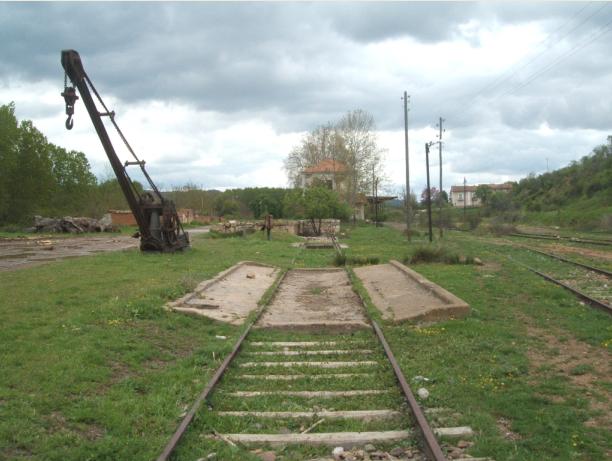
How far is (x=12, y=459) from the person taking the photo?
15.4 ft

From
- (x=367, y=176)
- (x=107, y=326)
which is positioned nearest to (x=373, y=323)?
(x=107, y=326)

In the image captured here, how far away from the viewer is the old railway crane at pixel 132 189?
72.2 feet

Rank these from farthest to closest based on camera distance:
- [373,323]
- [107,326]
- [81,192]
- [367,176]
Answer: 1. [367,176]
2. [81,192]
3. [373,323]
4. [107,326]

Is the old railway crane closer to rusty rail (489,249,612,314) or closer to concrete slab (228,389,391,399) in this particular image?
rusty rail (489,249,612,314)

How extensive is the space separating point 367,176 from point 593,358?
70.2 m

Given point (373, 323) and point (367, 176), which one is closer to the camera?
point (373, 323)

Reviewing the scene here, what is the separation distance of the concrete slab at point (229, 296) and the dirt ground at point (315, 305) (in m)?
0.51

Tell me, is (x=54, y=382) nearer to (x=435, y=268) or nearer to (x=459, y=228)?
(x=435, y=268)

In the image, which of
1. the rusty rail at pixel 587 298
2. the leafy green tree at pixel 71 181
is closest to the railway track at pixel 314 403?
the rusty rail at pixel 587 298

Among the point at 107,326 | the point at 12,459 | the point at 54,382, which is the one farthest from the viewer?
the point at 107,326

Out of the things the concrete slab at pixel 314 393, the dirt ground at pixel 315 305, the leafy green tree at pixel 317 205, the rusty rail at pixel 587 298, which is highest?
the leafy green tree at pixel 317 205

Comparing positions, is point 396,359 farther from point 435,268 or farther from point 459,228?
point 459,228

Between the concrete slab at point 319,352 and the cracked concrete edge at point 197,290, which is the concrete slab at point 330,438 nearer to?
the concrete slab at point 319,352

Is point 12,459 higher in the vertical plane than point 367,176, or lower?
lower
